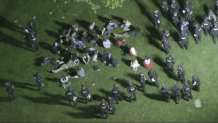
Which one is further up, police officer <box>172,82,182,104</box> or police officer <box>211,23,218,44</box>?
police officer <box>211,23,218,44</box>

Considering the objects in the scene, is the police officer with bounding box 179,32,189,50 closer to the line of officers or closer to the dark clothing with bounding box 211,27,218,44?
the line of officers

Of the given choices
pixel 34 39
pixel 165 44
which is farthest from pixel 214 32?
pixel 34 39

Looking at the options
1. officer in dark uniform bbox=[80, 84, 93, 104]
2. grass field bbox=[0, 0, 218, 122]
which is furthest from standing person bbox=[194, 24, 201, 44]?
officer in dark uniform bbox=[80, 84, 93, 104]

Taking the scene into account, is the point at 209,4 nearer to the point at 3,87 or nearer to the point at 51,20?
the point at 51,20

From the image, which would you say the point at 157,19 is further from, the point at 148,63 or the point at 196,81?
the point at 196,81

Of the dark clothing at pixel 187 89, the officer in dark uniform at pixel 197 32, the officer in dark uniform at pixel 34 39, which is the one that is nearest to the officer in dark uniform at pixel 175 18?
the officer in dark uniform at pixel 197 32
